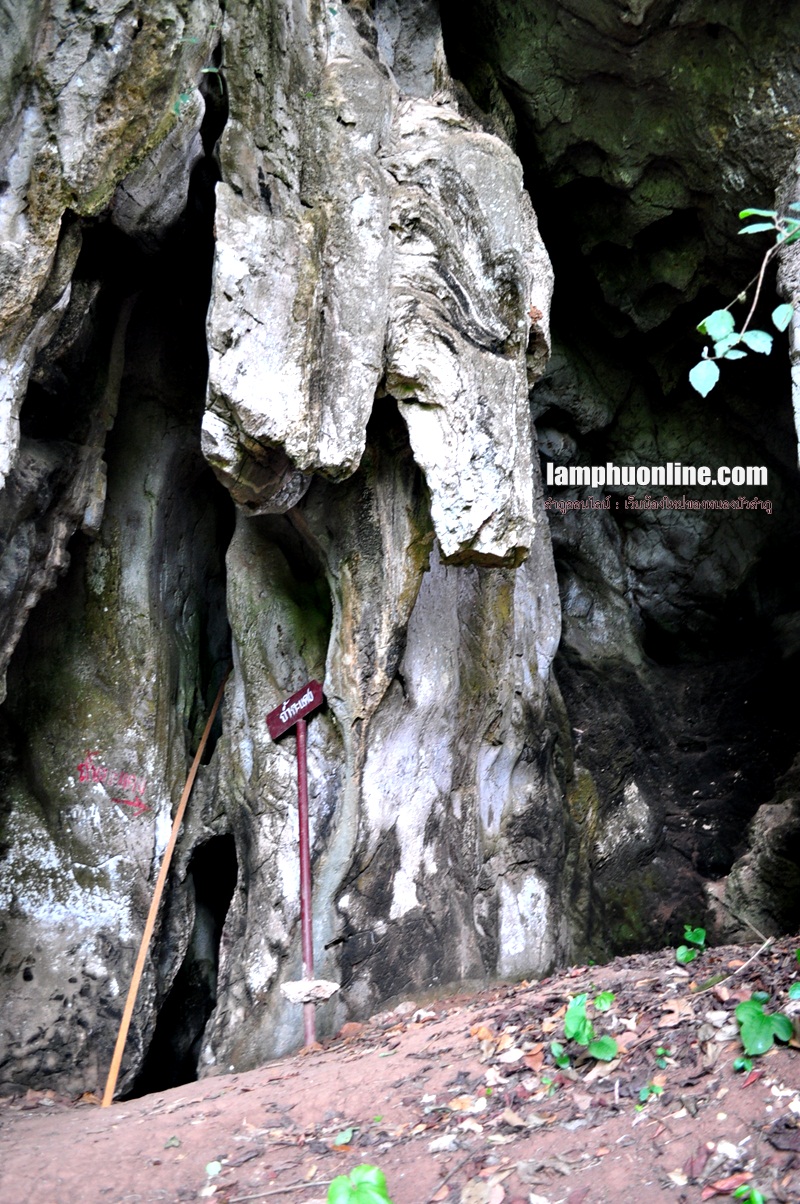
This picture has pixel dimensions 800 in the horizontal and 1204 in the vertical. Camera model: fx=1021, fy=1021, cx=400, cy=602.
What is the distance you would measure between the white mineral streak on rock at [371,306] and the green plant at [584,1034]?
1939 millimetres

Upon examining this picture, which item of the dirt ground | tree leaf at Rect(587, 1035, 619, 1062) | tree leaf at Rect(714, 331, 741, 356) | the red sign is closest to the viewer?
tree leaf at Rect(714, 331, 741, 356)

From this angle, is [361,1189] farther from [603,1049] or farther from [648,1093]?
[603,1049]

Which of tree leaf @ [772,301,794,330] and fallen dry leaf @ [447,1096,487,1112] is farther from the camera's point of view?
fallen dry leaf @ [447,1096,487,1112]

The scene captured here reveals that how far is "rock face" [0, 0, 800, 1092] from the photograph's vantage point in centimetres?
448

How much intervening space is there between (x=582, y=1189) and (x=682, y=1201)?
0.27 metres

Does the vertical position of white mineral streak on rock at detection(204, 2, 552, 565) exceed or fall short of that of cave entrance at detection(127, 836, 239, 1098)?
it exceeds it

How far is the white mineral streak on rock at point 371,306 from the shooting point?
443cm

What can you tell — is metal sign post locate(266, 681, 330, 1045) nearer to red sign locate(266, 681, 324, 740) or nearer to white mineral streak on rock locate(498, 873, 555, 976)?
red sign locate(266, 681, 324, 740)

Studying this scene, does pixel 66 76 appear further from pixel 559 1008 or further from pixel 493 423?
pixel 559 1008

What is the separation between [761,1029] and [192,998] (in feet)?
12.7

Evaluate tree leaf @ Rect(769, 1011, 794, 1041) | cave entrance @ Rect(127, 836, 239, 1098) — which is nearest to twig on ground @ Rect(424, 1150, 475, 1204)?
tree leaf @ Rect(769, 1011, 794, 1041)

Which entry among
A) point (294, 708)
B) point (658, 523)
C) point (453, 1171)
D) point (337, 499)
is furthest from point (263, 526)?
point (658, 523)

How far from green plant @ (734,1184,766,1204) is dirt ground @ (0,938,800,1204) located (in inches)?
1.6

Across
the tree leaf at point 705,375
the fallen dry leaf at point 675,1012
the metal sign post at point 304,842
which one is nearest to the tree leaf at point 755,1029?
the fallen dry leaf at point 675,1012
